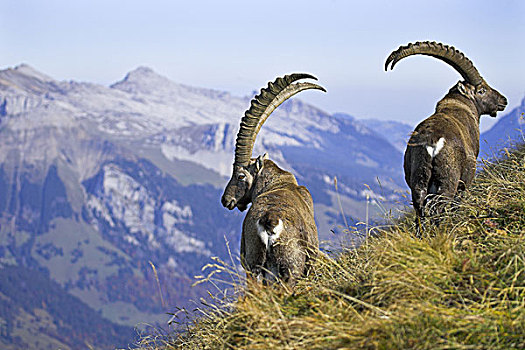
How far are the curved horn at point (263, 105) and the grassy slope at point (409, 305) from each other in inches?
226

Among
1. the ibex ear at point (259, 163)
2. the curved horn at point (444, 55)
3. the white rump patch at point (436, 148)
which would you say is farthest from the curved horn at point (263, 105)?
the white rump patch at point (436, 148)

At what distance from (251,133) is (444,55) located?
4921 mm

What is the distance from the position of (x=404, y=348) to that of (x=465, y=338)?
604 millimetres

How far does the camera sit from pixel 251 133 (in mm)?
13438

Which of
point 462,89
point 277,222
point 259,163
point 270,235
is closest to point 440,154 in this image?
point 277,222

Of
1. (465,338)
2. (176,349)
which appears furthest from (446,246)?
(176,349)

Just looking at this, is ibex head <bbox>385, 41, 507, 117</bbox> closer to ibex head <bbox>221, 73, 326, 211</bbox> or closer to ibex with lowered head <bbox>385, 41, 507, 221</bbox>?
ibex with lowered head <bbox>385, 41, 507, 221</bbox>

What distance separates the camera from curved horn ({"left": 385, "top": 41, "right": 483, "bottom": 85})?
41.5ft

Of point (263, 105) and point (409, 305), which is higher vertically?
point (263, 105)

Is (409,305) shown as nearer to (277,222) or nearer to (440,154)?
(277,222)

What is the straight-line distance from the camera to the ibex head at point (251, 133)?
1291cm

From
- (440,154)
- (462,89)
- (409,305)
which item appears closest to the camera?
(409,305)

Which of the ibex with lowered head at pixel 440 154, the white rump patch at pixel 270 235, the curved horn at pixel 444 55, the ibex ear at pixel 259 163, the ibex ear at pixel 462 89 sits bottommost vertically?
the white rump patch at pixel 270 235

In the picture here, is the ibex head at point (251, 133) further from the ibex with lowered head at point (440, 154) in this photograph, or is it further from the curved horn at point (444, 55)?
the ibex with lowered head at point (440, 154)
